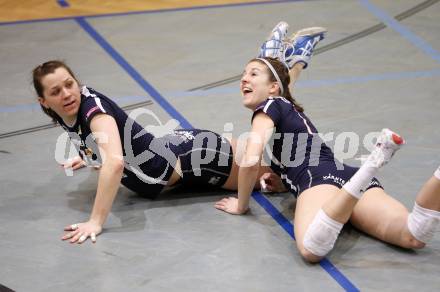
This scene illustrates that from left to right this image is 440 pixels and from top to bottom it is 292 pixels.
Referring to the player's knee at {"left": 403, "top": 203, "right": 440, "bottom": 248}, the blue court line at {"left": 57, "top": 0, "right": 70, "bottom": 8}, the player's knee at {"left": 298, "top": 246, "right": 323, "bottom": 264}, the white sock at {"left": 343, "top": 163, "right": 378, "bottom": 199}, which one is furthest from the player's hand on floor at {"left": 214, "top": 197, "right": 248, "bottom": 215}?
the blue court line at {"left": 57, "top": 0, "right": 70, "bottom": 8}

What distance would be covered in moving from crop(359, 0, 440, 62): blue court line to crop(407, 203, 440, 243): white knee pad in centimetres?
278

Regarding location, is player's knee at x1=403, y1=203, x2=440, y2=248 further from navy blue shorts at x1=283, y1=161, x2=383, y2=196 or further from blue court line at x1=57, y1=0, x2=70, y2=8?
blue court line at x1=57, y1=0, x2=70, y2=8

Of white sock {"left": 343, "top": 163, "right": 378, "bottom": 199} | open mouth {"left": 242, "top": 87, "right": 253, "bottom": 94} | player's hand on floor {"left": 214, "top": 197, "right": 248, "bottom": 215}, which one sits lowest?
player's hand on floor {"left": 214, "top": 197, "right": 248, "bottom": 215}

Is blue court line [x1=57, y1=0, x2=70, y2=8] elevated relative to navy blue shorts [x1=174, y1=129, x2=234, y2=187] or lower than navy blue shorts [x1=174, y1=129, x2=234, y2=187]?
elevated

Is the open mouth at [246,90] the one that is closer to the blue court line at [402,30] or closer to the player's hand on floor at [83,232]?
the player's hand on floor at [83,232]

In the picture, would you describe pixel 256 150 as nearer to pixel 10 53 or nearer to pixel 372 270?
pixel 372 270

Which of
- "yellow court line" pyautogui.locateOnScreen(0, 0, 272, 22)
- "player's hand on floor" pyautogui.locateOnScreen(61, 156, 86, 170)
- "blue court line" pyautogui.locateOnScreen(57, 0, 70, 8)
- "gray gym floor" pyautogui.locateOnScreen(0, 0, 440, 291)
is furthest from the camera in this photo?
"blue court line" pyautogui.locateOnScreen(57, 0, 70, 8)

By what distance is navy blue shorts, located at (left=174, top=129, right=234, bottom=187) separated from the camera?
4.00 m

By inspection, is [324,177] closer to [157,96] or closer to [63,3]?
[157,96]

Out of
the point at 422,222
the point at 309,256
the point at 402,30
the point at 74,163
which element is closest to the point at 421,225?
the point at 422,222

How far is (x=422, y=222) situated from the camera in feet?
10.9

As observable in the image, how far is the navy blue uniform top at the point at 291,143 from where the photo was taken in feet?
12.3

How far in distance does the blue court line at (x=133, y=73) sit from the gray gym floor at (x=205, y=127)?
0.01 meters

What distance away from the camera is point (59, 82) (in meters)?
3.63
